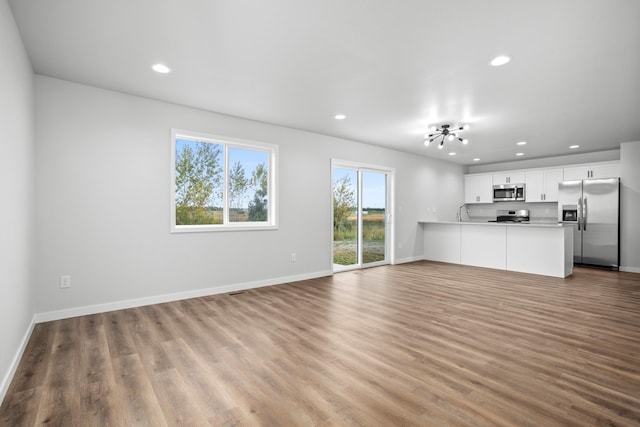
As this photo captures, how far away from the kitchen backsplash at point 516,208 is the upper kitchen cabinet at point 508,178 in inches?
26.1

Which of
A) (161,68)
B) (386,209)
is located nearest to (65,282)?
(161,68)

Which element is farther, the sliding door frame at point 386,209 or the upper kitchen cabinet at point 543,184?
the upper kitchen cabinet at point 543,184

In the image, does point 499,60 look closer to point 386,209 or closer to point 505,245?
point 386,209

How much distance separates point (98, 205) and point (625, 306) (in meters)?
6.41

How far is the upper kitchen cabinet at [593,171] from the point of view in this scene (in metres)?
6.82

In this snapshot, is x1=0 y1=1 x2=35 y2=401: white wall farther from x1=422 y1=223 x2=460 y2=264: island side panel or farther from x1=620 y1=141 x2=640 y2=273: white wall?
x1=620 y1=141 x2=640 y2=273: white wall

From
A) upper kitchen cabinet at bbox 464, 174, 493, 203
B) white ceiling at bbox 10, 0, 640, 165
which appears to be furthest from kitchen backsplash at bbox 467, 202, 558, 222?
white ceiling at bbox 10, 0, 640, 165

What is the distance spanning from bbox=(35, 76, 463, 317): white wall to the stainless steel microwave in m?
6.12

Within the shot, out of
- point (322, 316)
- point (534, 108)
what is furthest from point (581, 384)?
point (534, 108)

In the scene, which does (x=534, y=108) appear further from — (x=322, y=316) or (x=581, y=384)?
(x=322, y=316)

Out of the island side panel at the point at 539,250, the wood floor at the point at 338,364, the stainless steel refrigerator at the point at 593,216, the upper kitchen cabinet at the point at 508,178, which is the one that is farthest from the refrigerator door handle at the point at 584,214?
the wood floor at the point at 338,364

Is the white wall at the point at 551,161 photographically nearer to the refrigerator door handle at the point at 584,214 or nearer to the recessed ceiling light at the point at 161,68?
the refrigerator door handle at the point at 584,214

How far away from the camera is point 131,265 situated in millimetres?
3756

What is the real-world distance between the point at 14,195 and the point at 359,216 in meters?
5.09
